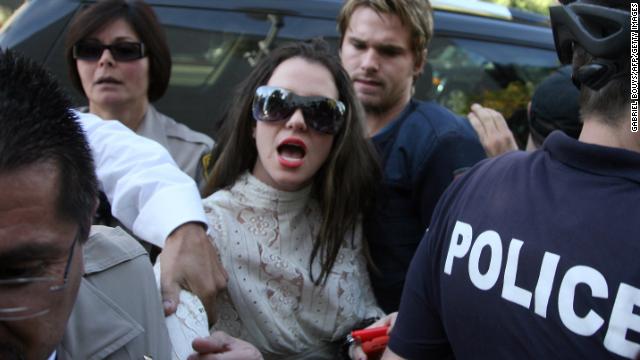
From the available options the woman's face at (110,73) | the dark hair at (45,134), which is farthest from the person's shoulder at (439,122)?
the dark hair at (45,134)

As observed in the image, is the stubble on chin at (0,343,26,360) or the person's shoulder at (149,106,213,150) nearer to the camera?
the stubble on chin at (0,343,26,360)

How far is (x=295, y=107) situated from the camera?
7.78 feet

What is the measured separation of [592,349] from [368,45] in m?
1.82

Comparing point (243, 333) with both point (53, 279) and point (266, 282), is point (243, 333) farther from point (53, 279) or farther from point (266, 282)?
point (53, 279)

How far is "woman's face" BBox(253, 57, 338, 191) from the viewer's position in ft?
7.74

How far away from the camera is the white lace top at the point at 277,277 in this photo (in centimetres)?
224

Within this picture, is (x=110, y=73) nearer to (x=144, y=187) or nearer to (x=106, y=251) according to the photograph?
(x=144, y=187)

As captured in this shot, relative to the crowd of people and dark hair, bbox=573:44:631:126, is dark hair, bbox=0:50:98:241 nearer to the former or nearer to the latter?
the crowd of people

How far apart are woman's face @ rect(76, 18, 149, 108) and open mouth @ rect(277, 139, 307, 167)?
3.09ft

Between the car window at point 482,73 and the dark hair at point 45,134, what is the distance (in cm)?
296

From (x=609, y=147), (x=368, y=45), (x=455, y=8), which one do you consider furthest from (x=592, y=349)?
(x=455, y=8)

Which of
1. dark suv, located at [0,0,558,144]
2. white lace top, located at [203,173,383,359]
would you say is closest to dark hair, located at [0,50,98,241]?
white lace top, located at [203,173,383,359]

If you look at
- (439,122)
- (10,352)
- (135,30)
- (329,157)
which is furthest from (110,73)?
(10,352)

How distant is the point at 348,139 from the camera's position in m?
2.47
